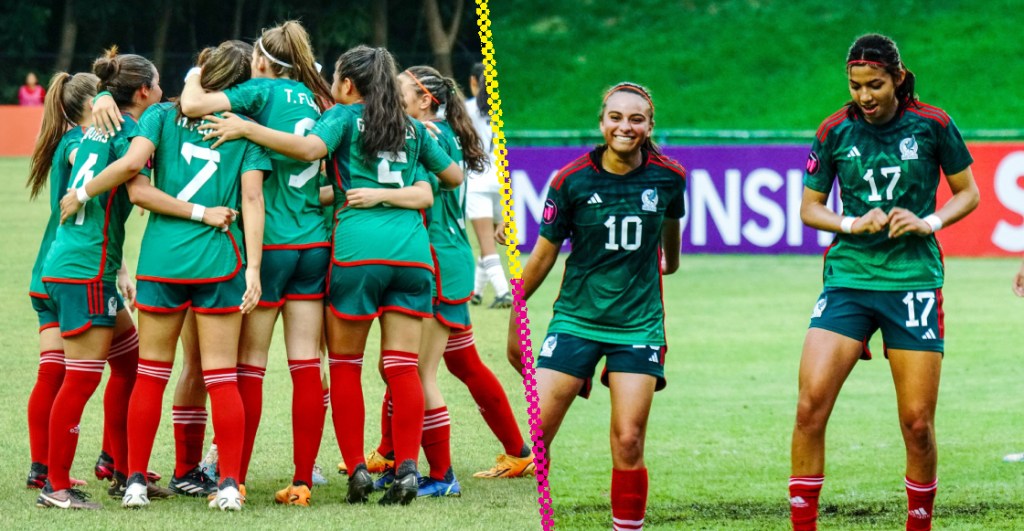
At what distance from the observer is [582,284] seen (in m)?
5.19

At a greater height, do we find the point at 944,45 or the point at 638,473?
the point at 944,45

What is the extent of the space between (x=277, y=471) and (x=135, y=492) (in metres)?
0.96

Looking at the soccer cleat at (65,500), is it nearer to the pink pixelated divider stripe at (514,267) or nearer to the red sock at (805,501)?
the pink pixelated divider stripe at (514,267)

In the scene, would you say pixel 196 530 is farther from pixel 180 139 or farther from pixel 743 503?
pixel 743 503

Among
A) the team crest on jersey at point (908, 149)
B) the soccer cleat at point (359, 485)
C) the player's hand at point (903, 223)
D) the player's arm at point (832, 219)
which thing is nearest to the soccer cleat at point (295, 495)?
the soccer cleat at point (359, 485)

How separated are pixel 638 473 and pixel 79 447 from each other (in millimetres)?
3093

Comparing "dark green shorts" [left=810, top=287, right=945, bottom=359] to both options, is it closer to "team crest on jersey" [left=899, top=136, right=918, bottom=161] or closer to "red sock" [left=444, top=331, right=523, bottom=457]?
"team crest on jersey" [left=899, top=136, right=918, bottom=161]

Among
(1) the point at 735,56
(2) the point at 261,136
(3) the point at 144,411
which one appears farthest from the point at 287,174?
(1) the point at 735,56

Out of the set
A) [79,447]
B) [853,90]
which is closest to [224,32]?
[79,447]

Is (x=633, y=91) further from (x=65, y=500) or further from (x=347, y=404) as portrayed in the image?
(x=65, y=500)

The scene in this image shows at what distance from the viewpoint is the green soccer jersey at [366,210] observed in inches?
224

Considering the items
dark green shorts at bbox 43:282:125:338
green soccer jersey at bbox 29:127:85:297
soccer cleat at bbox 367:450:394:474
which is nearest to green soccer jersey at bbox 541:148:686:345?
soccer cleat at bbox 367:450:394:474

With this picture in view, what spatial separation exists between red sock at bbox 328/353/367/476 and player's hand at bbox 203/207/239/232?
70 cm

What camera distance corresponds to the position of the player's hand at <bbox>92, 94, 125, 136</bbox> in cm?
572
